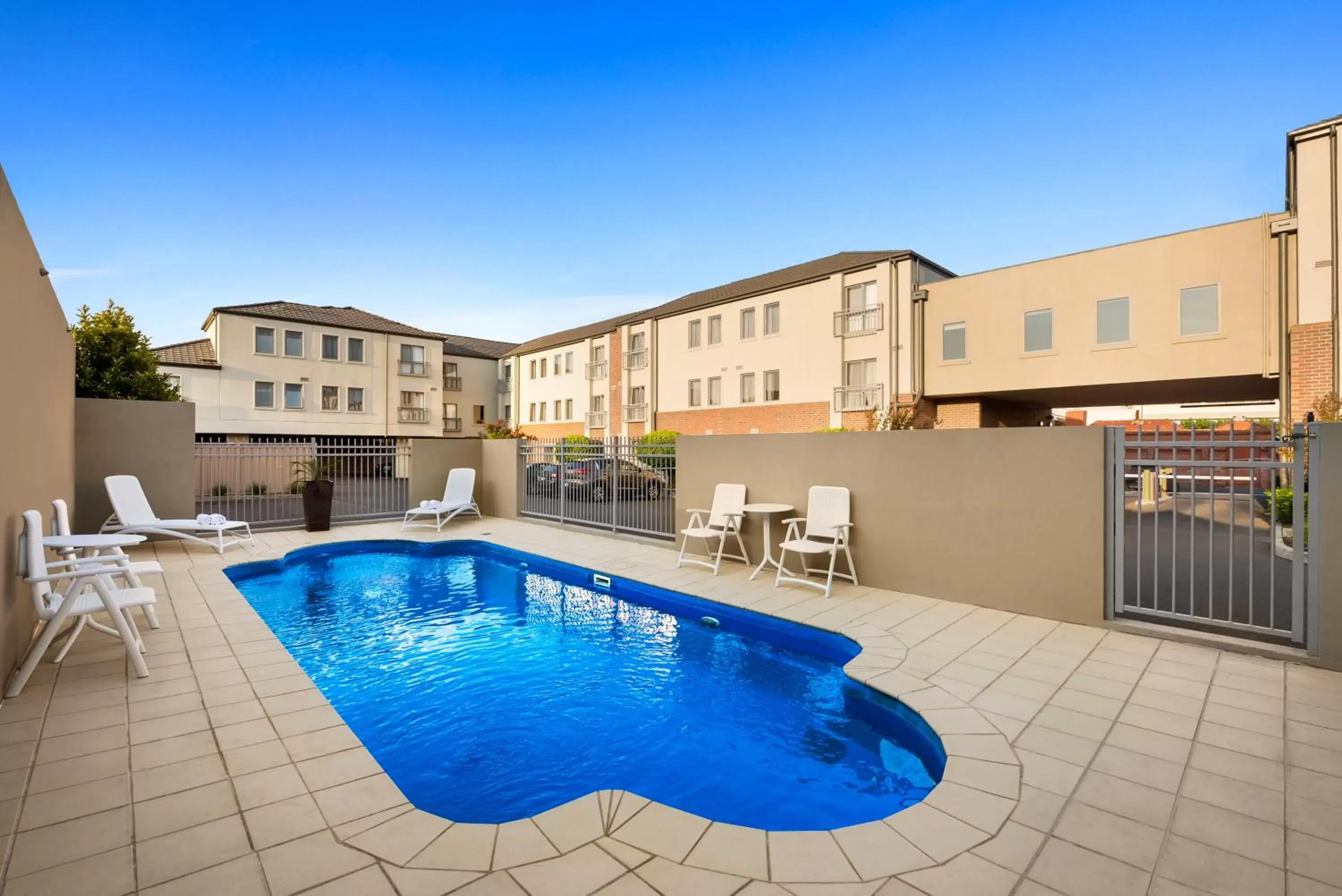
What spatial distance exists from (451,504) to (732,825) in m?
10.3

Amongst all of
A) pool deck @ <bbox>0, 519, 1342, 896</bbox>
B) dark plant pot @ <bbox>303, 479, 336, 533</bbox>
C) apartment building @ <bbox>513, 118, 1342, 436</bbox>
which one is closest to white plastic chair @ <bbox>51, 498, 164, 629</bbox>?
pool deck @ <bbox>0, 519, 1342, 896</bbox>

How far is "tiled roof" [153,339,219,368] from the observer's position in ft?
79.9

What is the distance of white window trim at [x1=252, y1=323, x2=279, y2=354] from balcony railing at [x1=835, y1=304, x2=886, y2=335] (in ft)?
78.3

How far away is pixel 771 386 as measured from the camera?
2492cm

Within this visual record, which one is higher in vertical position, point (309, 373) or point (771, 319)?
point (771, 319)

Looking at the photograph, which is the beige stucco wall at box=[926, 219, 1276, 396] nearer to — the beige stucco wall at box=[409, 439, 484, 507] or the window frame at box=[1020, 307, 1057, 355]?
the window frame at box=[1020, 307, 1057, 355]

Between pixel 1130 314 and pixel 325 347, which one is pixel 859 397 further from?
pixel 325 347

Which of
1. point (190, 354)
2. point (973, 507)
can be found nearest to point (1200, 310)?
point (973, 507)

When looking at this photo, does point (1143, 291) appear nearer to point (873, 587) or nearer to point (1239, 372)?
point (1239, 372)

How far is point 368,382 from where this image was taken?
29.5 metres

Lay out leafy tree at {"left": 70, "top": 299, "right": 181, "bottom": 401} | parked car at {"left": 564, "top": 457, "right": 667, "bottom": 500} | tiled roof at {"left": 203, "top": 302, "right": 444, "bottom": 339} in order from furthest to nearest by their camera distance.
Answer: tiled roof at {"left": 203, "top": 302, "right": 444, "bottom": 339} → leafy tree at {"left": 70, "top": 299, "right": 181, "bottom": 401} → parked car at {"left": 564, "top": 457, "right": 667, "bottom": 500}

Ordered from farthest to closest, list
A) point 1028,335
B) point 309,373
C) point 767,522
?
point 309,373 → point 1028,335 → point 767,522

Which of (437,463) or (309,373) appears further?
(309,373)

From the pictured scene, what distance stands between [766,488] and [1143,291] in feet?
50.3
